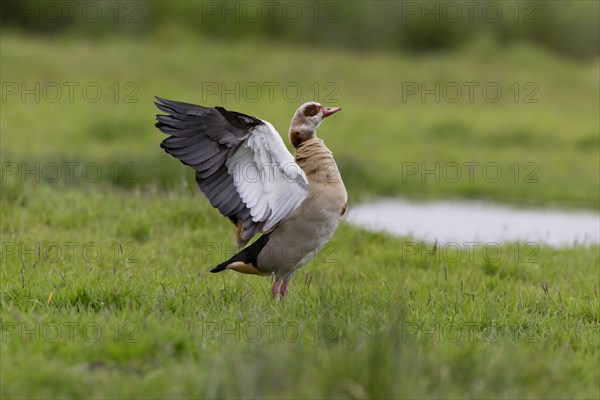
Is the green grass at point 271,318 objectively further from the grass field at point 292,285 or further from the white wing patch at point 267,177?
the white wing patch at point 267,177

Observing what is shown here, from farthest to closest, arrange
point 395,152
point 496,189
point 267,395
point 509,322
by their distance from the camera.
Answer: point 395,152 < point 496,189 < point 509,322 < point 267,395

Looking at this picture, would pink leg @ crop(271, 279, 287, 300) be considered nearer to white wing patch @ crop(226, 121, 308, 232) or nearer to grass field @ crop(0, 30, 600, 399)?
grass field @ crop(0, 30, 600, 399)

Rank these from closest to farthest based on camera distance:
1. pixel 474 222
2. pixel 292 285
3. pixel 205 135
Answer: pixel 205 135 → pixel 292 285 → pixel 474 222

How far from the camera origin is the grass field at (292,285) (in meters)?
4.10

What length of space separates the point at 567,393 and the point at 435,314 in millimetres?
1609

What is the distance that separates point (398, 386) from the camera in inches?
153

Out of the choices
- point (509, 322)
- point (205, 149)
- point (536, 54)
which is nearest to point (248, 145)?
point (205, 149)

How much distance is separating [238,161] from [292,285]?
1.32 meters

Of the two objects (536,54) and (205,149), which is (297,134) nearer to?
(205,149)

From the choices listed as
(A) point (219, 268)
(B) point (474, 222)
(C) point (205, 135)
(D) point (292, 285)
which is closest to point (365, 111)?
(B) point (474, 222)

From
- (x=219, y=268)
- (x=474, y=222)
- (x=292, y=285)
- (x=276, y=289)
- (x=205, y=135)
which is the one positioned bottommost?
(x=474, y=222)

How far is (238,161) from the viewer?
5.82 metres

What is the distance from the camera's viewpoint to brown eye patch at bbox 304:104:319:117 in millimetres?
6395

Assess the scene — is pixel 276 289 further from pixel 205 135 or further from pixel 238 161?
pixel 205 135
